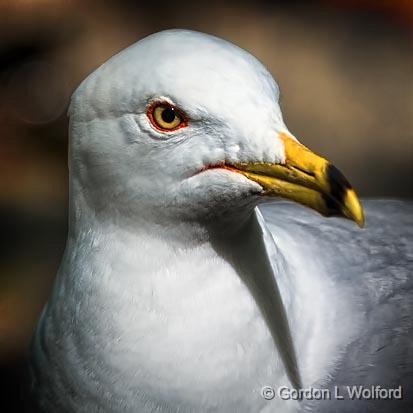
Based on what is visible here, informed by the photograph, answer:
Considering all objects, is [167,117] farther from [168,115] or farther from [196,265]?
[196,265]

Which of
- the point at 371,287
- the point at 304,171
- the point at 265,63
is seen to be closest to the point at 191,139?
the point at 304,171

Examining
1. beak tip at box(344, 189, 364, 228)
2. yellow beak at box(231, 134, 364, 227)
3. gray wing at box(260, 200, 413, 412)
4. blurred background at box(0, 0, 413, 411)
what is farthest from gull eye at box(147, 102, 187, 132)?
blurred background at box(0, 0, 413, 411)

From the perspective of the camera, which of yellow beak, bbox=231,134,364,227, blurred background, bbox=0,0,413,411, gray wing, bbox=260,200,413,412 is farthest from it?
blurred background, bbox=0,0,413,411

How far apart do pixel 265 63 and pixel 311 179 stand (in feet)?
9.19

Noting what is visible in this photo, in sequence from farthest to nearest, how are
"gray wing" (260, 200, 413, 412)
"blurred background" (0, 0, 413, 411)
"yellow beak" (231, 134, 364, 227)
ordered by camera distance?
"blurred background" (0, 0, 413, 411), "gray wing" (260, 200, 413, 412), "yellow beak" (231, 134, 364, 227)

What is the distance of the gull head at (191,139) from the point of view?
5.45ft

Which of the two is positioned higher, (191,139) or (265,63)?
(191,139)

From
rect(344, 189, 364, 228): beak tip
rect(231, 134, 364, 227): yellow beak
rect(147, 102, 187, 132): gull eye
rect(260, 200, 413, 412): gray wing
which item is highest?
rect(147, 102, 187, 132): gull eye

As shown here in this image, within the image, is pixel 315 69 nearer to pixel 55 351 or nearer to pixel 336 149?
pixel 336 149

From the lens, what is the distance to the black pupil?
5.62ft

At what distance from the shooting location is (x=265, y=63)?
4.39 meters

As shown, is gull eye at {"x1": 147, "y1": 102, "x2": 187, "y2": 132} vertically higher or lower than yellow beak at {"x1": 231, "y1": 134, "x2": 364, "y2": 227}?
higher

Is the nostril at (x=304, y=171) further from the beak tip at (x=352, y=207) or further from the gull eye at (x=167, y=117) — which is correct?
the gull eye at (x=167, y=117)

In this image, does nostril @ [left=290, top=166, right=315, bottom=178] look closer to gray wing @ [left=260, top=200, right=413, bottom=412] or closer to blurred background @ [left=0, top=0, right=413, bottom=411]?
gray wing @ [left=260, top=200, right=413, bottom=412]
